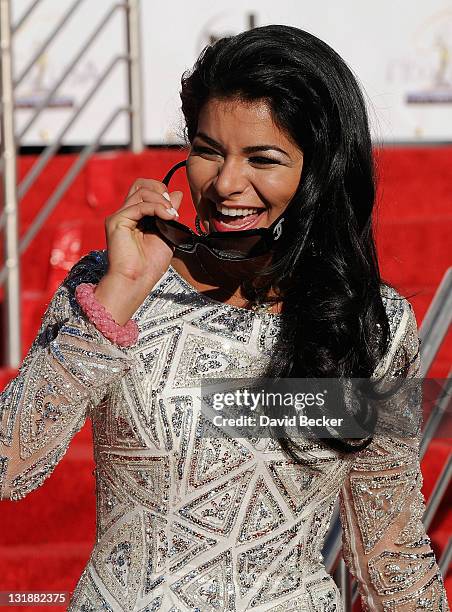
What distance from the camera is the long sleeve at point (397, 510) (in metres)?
1.53

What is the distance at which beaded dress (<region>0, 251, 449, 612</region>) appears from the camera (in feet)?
4.43

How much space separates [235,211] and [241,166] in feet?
0.19

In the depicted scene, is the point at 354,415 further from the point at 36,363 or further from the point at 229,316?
the point at 36,363

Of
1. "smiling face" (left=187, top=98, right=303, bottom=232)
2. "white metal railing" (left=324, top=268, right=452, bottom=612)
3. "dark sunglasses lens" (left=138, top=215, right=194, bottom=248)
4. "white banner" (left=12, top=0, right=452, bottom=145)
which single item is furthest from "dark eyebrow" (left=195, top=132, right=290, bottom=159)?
"white banner" (left=12, top=0, right=452, bottom=145)

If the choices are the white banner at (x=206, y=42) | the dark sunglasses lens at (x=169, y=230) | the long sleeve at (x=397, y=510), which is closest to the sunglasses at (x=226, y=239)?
the dark sunglasses lens at (x=169, y=230)

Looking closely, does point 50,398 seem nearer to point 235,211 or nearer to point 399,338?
point 235,211

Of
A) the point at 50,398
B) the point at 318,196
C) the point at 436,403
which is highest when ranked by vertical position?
the point at 318,196

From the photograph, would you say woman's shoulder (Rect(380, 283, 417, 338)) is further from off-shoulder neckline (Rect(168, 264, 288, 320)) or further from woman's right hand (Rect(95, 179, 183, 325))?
woman's right hand (Rect(95, 179, 183, 325))

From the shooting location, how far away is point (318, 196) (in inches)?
59.6

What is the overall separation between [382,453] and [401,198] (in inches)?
112

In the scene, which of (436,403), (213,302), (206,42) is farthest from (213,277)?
(206,42)

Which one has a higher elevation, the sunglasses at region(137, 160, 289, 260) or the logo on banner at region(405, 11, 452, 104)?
the logo on banner at region(405, 11, 452, 104)

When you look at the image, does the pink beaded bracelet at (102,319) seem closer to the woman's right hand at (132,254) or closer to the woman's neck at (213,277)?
the woman's right hand at (132,254)

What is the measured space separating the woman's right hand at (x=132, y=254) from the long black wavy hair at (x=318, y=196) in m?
0.18
